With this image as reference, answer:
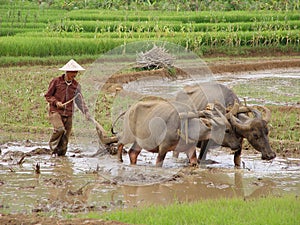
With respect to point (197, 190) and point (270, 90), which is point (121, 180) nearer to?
point (197, 190)

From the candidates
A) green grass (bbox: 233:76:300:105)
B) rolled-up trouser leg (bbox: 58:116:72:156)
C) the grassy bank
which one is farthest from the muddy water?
the grassy bank

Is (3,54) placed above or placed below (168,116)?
below

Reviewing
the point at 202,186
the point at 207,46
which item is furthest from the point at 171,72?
the point at 202,186

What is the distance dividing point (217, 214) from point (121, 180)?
218 centimetres

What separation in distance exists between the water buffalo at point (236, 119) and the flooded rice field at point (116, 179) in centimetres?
24

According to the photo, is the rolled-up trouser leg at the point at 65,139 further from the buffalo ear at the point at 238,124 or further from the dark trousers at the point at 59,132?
the buffalo ear at the point at 238,124

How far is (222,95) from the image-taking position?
29.0 ft

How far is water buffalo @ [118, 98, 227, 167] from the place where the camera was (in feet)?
26.8

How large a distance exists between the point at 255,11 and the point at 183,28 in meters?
6.90

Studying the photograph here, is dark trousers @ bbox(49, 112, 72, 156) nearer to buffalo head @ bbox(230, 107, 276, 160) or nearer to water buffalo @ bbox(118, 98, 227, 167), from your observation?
water buffalo @ bbox(118, 98, 227, 167)

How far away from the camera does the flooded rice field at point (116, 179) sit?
6.59 meters

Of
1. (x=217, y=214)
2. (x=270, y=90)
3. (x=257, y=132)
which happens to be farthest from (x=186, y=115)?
(x=270, y=90)

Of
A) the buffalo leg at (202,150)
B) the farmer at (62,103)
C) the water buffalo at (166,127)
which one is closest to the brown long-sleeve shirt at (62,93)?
the farmer at (62,103)

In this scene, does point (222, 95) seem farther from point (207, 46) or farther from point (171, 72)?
point (207, 46)
